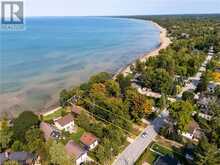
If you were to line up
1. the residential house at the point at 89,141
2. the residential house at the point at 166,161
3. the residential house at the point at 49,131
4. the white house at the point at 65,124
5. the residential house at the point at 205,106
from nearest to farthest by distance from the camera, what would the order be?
the residential house at the point at 166,161, the residential house at the point at 89,141, the residential house at the point at 49,131, the white house at the point at 65,124, the residential house at the point at 205,106

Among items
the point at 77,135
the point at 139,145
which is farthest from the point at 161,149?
the point at 77,135

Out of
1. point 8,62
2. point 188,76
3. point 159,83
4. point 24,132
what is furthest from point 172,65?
point 8,62

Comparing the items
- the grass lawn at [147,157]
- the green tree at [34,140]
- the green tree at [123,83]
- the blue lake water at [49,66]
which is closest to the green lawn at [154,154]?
the grass lawn at [147,157]

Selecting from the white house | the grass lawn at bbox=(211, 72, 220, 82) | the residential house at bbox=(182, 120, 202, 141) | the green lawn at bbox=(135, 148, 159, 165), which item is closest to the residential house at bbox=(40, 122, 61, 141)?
the white house

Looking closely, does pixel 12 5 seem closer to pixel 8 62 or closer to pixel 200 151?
pixel 200 151

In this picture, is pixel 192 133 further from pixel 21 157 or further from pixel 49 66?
pixel 49 66

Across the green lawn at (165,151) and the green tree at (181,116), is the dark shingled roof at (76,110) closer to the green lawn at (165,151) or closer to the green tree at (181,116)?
the green lawn at (165,151)
